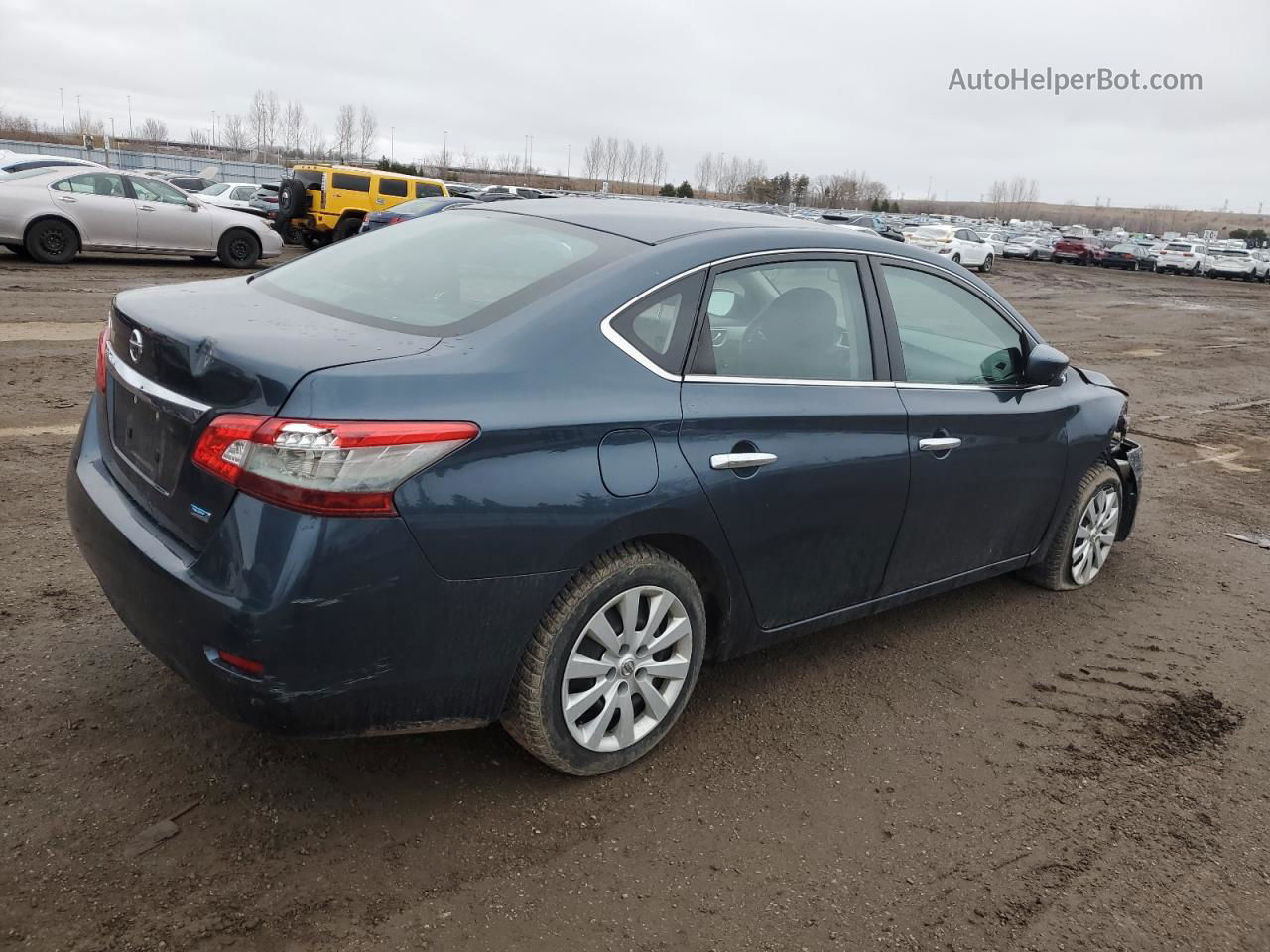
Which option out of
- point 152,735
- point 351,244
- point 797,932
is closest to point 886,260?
point 351,244

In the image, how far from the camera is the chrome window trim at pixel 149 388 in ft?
8.55

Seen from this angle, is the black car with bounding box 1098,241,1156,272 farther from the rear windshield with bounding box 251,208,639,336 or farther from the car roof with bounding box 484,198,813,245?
the rear windshield with bounding box 251,208,639,336

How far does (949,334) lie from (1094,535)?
1610 millimetres

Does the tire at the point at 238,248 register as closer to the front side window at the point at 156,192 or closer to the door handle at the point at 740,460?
the front side window at the point at 156,192

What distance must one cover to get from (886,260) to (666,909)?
Answer: 2420mm

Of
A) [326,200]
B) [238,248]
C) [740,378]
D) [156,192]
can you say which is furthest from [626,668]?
[326,200]

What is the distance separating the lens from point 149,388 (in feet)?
9.21

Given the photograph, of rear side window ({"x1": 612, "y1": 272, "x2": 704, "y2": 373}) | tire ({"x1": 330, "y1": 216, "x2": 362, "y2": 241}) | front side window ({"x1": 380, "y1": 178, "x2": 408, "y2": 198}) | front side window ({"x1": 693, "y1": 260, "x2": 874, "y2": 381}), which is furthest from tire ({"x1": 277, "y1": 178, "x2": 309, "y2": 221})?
rear side window ({"x1": 612, "y1": 272, "x2": 704, "y2": 373})

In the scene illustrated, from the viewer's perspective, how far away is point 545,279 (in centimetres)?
309

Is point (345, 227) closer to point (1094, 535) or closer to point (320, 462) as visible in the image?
point (1094, 535)

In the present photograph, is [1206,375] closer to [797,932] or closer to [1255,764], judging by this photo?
[1255,764]

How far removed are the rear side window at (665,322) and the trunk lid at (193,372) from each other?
1.88 ft

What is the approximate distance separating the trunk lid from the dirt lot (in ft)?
2.68

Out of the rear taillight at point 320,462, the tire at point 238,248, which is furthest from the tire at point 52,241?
the rear taillight at point 320,462
